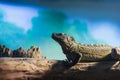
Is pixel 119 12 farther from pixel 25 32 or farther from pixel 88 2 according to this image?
pixel 25 32

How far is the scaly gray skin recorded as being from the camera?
4660mm

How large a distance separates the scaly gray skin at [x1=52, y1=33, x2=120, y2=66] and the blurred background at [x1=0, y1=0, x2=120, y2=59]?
5.22 ft

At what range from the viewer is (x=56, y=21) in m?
6.54

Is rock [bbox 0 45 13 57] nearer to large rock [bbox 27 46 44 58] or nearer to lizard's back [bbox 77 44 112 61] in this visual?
large rock [bbox 27 46 44 58]

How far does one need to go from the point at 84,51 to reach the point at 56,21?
1.94 m

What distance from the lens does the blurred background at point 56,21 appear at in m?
6.42

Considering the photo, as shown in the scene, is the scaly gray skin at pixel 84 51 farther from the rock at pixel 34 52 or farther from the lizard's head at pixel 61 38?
the rock at pixel 34 52

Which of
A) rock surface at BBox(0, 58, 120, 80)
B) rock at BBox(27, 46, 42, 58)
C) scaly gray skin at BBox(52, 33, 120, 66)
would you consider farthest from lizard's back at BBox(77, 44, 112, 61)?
rock at BBox(27, 46, 42, 58)

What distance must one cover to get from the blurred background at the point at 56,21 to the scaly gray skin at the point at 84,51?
1.59 meters

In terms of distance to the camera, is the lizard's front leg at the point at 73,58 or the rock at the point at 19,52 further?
the rock at the point at 19,52

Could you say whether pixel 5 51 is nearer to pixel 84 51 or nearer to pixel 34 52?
pixel 34 52

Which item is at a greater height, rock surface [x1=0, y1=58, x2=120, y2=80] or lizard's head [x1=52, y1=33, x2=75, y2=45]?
lizard's head [x1=52, y1=33, x2=75, y2=45]

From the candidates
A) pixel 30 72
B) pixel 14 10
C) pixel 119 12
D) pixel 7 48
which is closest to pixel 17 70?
pixel 30 72

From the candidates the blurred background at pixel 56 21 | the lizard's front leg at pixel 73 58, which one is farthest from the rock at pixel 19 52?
the lizard's front leg at pixel 73 58
